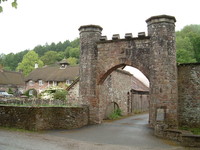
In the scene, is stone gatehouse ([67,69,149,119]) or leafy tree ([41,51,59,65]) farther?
leafy tree ([41,51,59,65])

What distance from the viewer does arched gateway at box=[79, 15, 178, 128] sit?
12.2 metres

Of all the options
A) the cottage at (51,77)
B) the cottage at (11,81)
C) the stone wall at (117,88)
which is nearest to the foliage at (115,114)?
the stone wall at (117,88)

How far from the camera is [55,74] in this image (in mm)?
40625

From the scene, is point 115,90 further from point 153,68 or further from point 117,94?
point 153,68

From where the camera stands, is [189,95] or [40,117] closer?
[40,117]

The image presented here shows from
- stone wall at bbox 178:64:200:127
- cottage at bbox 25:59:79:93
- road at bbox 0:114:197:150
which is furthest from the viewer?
cottage at bbox 25:59:79:93

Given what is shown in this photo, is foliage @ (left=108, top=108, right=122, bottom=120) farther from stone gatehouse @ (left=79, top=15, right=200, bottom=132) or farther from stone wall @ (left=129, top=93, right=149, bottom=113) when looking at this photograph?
stone gatehouse @ (left=79, top=15, right=200, bottom=132)

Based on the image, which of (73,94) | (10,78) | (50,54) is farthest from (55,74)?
(50,54)

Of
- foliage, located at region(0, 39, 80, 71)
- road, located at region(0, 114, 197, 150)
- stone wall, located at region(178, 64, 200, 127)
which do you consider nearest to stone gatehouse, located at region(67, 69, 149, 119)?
stone wall, located at region(178, 64, 200, 127)

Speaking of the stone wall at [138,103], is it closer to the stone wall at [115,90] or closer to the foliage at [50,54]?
the stone wall at [115,90]

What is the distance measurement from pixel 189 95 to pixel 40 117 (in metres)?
8.82

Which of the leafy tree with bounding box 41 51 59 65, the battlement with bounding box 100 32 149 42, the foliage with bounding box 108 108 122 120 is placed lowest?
the foliage with bounding box 108 108 122 120

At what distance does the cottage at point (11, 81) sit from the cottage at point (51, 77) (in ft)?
25.3

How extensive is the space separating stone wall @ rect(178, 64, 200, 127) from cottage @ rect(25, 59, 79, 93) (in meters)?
25.3
